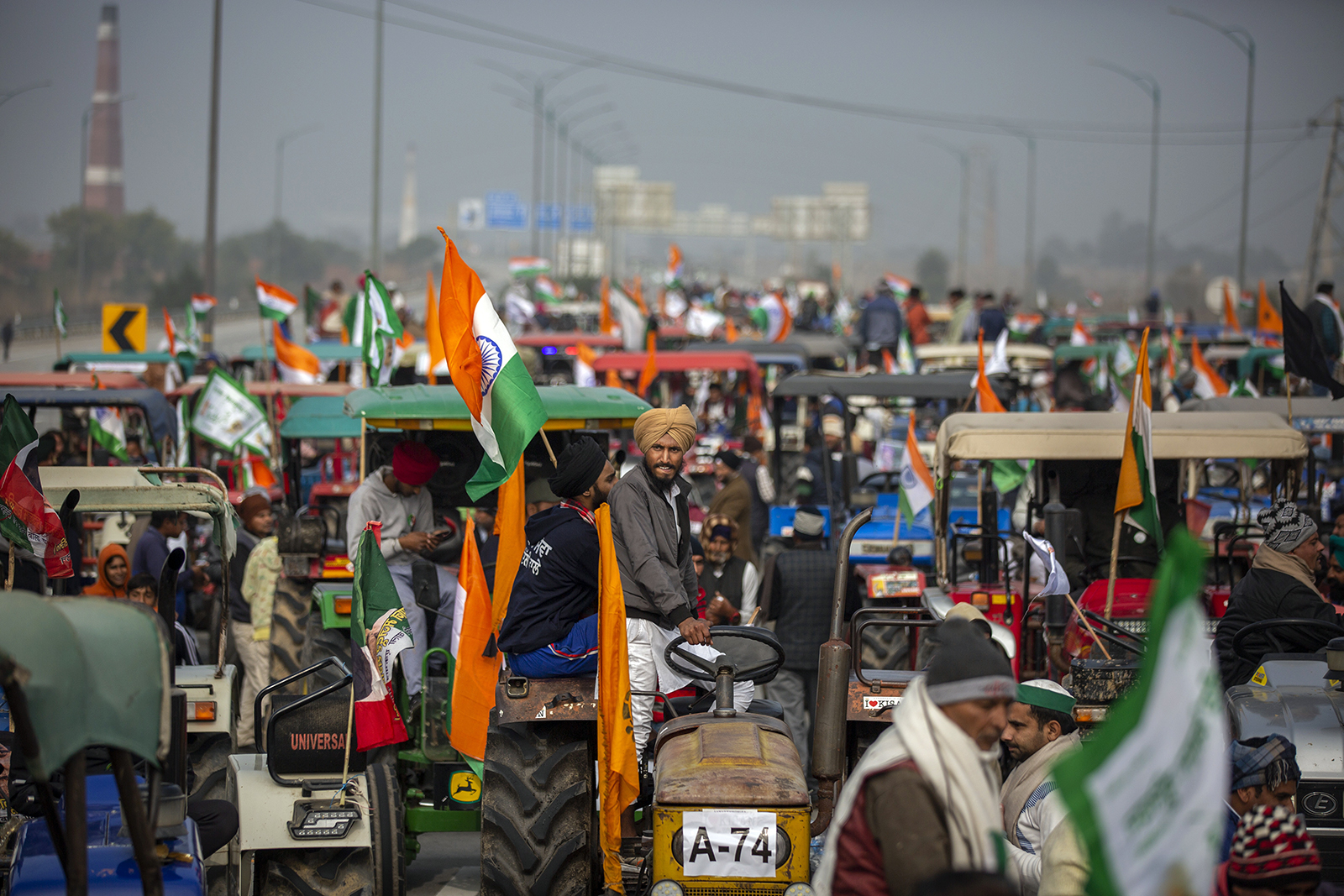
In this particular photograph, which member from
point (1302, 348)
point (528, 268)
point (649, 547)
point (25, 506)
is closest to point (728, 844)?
point (649, 547)

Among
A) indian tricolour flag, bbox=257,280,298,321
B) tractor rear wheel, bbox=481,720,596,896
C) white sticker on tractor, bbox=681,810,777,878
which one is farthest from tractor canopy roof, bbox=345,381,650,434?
indian tricolour flag, bbox=257,280,298,321

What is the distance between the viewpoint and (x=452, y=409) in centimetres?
801

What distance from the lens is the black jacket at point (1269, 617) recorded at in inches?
258

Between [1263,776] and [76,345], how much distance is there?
45683 mm

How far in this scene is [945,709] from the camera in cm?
336

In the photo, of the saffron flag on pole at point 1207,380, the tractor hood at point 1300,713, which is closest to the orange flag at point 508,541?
the tractor hood at point 1300,713

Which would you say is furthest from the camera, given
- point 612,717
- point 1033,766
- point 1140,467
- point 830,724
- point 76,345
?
point 76,345

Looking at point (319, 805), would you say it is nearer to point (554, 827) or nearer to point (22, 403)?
point (554, 827)

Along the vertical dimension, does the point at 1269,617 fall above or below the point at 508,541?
below

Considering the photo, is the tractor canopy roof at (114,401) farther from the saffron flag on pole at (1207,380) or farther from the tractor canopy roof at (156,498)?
the saffron flag on pole at (1207,380)

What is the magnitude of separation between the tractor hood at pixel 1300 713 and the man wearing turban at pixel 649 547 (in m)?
2.07

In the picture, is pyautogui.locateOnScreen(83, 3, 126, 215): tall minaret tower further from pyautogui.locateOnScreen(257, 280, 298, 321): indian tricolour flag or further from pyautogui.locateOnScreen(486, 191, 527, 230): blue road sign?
pyautogui.locateOnScreen(257, 280, 298, 321): indian tricolour flag

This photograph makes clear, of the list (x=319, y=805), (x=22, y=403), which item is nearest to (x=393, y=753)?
(x=319, y=805)

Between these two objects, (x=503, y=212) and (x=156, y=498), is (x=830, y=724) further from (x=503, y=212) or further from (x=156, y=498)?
(x=503, y=212)
